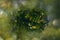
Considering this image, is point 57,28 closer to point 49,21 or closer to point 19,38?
point 49,21

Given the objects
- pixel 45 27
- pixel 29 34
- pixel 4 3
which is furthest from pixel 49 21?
pixel 4 3

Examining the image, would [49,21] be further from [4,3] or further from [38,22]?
[4,3]

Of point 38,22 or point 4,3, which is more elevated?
point 4,3

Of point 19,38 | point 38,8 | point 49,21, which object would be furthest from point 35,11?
point 19,38

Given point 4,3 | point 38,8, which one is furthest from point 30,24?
point 4,3

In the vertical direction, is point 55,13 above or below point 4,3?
below

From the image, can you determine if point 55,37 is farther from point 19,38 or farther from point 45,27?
point 19,38

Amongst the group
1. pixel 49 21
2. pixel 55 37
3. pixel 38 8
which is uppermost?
pixel 38 8
